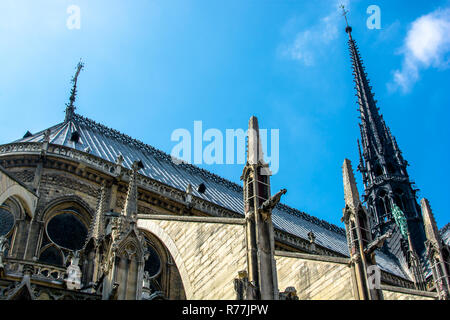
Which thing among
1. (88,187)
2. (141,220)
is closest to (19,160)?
(88,187)

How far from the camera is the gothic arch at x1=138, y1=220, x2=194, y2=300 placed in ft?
31.7

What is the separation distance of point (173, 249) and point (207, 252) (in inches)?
46.5

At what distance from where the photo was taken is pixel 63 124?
1014 inches

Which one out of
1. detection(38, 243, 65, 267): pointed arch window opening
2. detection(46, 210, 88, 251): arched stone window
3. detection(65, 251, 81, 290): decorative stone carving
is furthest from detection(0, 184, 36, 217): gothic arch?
detection(65, 251, 81, 290): decorative stone carving

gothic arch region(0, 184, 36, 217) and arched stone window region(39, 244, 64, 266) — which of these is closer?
gothic arch region(0, 184, 36, 217)

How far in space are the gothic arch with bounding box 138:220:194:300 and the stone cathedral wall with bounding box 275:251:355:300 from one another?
98.0 inches

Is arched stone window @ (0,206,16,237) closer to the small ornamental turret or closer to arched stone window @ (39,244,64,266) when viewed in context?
arched stone window @ (39,244,64,266)

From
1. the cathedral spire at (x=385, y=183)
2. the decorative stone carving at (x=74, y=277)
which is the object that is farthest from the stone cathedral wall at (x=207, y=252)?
the cathedral spire at (x=385, y=183)

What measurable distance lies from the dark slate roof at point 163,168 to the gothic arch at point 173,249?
11.1m

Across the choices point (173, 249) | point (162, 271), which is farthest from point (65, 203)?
point (173, 249)

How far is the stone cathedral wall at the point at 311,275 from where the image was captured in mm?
11015

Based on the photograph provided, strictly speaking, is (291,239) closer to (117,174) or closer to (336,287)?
(117,174)

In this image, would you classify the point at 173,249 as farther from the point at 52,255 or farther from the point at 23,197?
the point at 52,255
